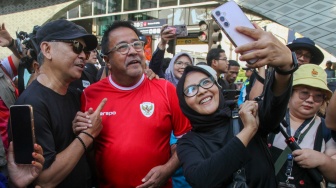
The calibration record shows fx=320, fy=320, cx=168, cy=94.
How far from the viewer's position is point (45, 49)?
7.41ft

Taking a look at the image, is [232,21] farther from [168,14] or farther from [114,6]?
[114,6]

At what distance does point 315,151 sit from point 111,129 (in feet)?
4.71

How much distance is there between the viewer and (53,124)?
2.07 m

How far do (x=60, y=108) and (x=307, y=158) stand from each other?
167 centimetres

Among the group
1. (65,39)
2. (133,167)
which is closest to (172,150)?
(133,167)

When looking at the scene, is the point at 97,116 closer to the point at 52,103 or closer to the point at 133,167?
the point at 52,103

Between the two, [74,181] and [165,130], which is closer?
[74,181]

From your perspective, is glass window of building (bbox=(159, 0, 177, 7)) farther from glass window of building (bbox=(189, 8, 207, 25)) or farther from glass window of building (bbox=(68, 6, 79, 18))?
glass window of building (bbox=(68, 6, 79, 18))

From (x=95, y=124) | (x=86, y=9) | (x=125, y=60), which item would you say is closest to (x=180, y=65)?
(x=125, y=60)

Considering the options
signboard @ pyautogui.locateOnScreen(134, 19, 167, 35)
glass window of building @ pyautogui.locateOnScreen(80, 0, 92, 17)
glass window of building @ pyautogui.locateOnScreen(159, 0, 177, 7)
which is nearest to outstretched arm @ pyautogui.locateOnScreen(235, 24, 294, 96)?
signboard @ pyautogui.locateOnScreen(134, 19, 167, 35)

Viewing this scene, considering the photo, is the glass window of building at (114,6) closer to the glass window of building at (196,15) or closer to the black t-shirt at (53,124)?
the glass window of building at (196,15)

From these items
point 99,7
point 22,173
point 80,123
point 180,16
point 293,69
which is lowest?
point 22,173

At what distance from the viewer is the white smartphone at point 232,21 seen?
57.6 inches

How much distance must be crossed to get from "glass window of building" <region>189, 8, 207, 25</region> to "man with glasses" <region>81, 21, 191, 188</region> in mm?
16830
